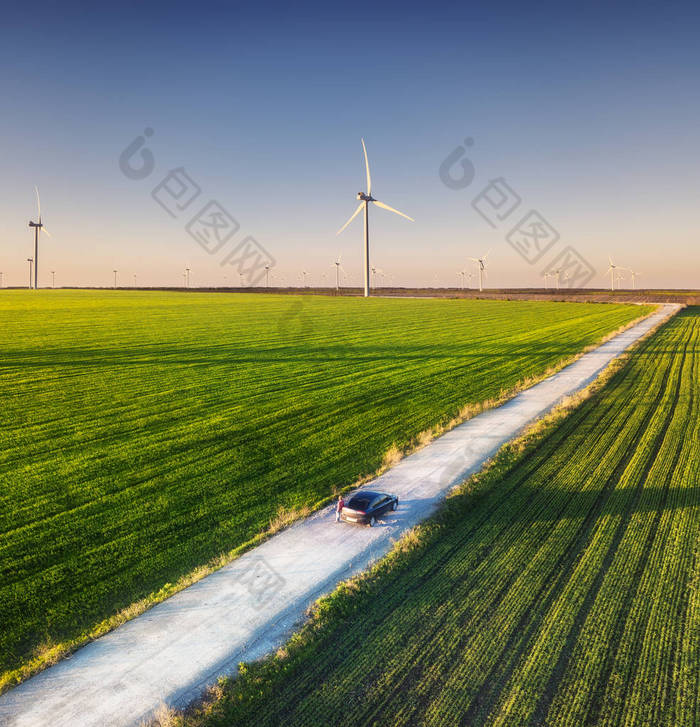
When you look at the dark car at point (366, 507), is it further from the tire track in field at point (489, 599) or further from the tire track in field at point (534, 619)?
the tire track in field at point (534, 619)

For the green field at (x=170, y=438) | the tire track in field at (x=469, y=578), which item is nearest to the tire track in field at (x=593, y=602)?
the tire track in field at (x=469, y=578)

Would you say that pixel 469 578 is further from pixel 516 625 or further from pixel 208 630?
pixel 208 630

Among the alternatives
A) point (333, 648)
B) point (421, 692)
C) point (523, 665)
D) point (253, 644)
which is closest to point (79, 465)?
point (253, 644)

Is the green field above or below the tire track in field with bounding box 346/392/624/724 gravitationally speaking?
above

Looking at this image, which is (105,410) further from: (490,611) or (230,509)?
(490,611)

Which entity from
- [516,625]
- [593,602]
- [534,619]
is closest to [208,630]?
[516,625]

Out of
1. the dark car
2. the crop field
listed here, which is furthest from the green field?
the crop field

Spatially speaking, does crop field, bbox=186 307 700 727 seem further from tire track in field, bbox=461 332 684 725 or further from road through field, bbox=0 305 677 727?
road through field, bbox=0 305 677 727
